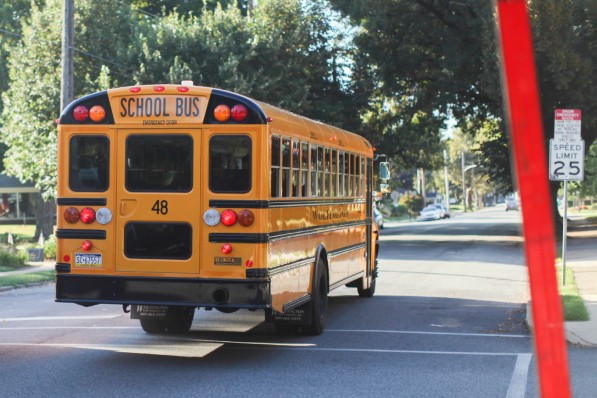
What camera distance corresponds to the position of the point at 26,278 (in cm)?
2066

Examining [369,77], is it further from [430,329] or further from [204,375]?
[204,375]

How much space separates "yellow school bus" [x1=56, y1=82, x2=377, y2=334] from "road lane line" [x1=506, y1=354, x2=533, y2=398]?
2548 millimetres

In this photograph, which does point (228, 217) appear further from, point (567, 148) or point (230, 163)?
point (567, 148)

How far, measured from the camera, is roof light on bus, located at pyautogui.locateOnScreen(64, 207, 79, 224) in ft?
33.4

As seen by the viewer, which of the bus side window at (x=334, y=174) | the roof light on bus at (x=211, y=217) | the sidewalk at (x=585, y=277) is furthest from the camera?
the bus side window at (x=334, y=174)

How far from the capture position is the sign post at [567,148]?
1596 cm

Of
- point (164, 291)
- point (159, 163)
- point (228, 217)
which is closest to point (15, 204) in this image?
point (159, 163)

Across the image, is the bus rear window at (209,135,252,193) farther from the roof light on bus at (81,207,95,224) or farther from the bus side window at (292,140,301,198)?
the roof light on bus at (81,207,95,224)

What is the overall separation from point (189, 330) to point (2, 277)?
976 cm

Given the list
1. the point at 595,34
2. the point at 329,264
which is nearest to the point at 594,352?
the point at 329,264

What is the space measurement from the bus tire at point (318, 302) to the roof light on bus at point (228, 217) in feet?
7.29

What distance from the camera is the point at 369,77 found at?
1554 inches

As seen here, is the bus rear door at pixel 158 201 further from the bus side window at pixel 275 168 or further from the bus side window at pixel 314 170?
the bus side window at pixel 314 170

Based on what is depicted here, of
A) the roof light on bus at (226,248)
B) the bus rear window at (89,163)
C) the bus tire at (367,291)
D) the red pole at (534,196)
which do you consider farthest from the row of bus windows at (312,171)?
the red pole at (534,196)
